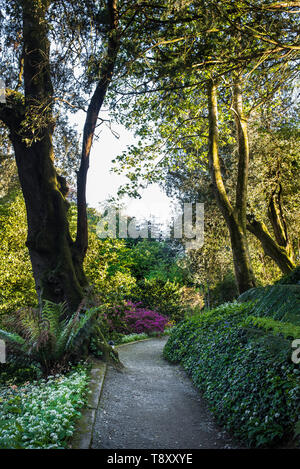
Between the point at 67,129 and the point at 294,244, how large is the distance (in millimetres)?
9768

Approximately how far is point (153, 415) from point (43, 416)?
1.53 meters

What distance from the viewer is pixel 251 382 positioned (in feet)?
11.5

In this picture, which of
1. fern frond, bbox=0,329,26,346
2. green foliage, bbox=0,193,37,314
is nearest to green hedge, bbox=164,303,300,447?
fern frond, bbox=0,329,26,346

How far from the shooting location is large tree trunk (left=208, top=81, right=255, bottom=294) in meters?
8.48

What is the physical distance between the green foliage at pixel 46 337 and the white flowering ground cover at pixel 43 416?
58 cm

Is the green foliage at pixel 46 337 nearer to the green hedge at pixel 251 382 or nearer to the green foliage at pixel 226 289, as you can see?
the green hedge at pixel 251 382

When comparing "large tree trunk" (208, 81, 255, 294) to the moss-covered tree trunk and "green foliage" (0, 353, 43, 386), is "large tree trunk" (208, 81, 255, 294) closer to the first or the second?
the moss-covered tree trunk

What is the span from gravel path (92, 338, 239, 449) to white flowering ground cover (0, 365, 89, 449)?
1.03ft

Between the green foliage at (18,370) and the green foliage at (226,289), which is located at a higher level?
the green foliage at (18,370)

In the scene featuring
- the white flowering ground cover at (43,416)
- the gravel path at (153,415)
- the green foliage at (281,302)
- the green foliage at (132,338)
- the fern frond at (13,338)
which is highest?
the green foliage at (281,302)

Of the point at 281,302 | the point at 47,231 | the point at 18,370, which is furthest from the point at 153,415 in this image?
the point at 47,231

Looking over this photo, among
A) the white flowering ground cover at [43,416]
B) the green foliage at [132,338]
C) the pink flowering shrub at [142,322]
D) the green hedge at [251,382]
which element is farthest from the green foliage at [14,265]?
the green hedge at [251,382]

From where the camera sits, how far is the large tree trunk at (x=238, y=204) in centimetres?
848
